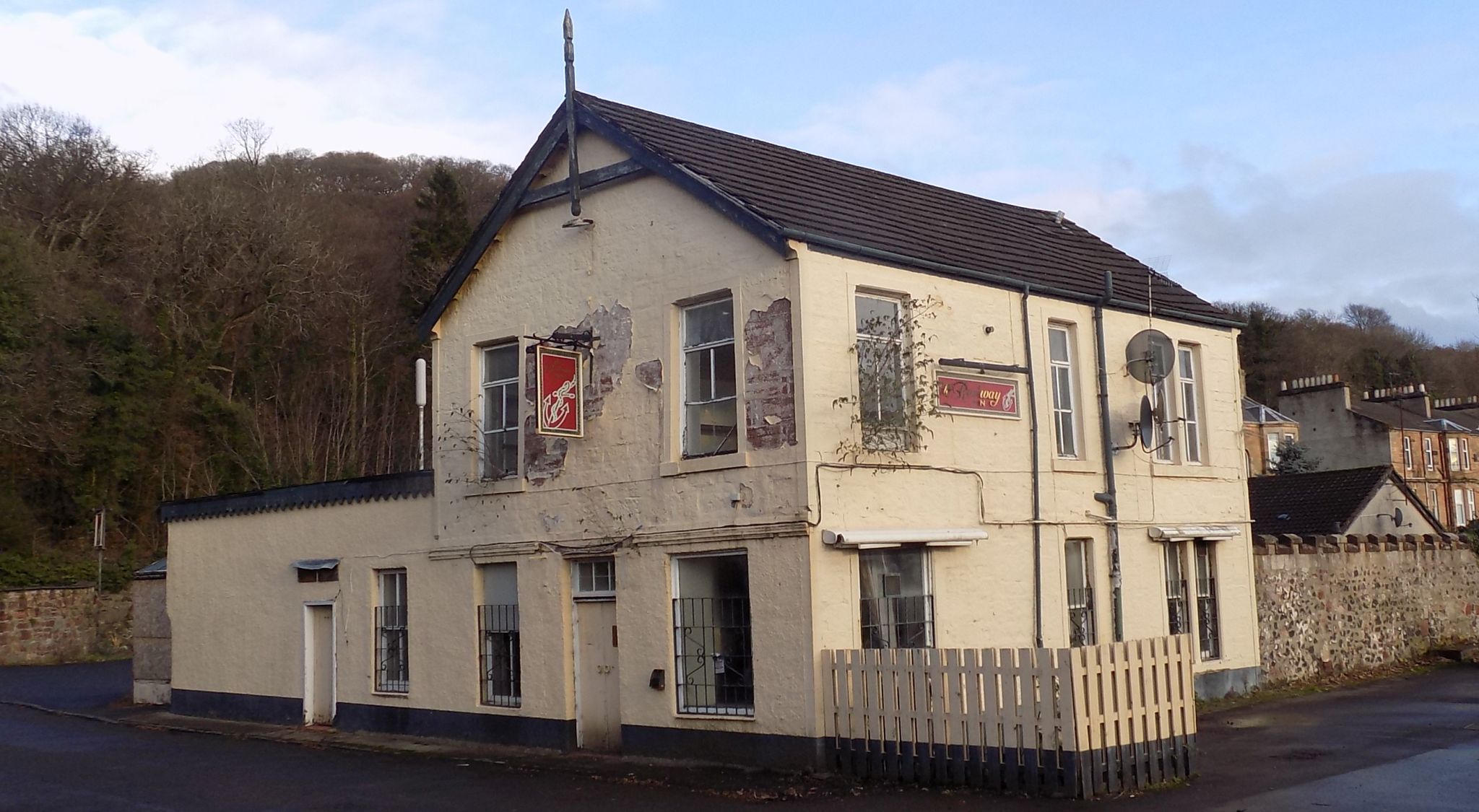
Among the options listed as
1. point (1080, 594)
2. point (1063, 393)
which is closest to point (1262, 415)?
point (1063, 393)

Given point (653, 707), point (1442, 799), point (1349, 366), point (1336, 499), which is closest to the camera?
point (1442, 799)

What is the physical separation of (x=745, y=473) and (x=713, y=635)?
6.16ft

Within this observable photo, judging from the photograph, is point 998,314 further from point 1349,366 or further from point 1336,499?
point 1349,366

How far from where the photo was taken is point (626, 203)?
15.6 m

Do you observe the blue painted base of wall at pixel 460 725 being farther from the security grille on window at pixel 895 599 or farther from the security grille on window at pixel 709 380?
the security grille on window at pixel 895 599

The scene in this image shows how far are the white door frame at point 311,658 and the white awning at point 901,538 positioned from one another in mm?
9126

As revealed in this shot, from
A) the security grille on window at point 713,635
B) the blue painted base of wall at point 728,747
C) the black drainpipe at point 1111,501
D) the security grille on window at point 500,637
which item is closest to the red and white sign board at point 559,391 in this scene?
the security grille on window at point 713,635

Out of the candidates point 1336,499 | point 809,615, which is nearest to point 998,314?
A: point 809,615

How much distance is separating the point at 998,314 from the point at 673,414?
14.0ft

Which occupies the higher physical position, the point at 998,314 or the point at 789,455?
the point at 998,314

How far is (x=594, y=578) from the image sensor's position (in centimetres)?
1570

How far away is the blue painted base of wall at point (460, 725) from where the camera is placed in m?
15.8

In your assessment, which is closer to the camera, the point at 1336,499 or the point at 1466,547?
the point at 1466,547

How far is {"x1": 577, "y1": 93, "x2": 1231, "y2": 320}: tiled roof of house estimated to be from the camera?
48.1ft
